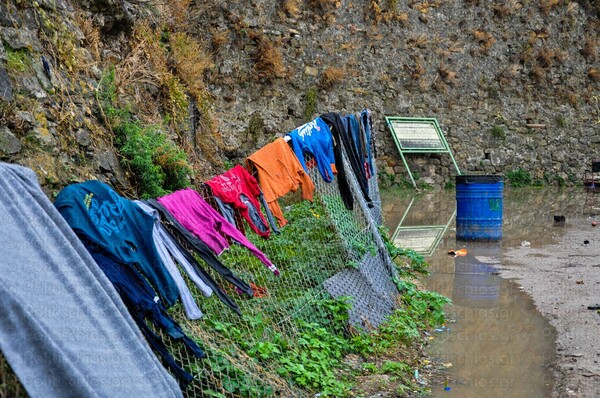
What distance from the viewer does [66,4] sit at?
745cm

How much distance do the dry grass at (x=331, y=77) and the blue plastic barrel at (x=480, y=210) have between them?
766 centimetres

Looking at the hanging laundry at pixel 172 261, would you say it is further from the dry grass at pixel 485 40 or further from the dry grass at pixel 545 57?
the dry grass at pixel 545 57

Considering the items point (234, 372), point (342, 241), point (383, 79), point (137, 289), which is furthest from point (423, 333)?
point (383, 79)

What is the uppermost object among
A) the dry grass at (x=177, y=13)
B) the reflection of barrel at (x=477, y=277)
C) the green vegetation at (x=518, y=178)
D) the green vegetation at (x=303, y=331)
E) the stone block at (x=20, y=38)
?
the dry grass at (x=177, y=13)

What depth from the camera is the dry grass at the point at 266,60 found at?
17438mm

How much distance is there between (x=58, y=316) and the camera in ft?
10.1

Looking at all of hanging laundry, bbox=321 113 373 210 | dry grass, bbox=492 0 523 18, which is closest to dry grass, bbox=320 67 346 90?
dry grass, bbox=492 0 523 18

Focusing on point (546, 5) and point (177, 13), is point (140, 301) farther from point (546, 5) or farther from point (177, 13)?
point (546, 5)

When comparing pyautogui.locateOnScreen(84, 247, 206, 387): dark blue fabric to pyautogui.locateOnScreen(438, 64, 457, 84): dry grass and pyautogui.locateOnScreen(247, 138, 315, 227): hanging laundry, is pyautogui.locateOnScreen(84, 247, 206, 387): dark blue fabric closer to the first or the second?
pyautogui.locateOnScreen(247, 138, 315, 227): hanging laundry

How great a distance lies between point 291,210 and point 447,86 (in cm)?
1287

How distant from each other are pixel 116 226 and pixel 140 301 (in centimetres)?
47

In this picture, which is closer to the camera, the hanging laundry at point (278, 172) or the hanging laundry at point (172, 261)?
the hanging laundry at point (172, 261)

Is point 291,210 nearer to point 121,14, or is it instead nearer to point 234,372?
point 121,14

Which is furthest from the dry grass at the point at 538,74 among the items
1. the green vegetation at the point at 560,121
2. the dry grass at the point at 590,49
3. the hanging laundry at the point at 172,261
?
the hanging laundry at the point at 172,261
